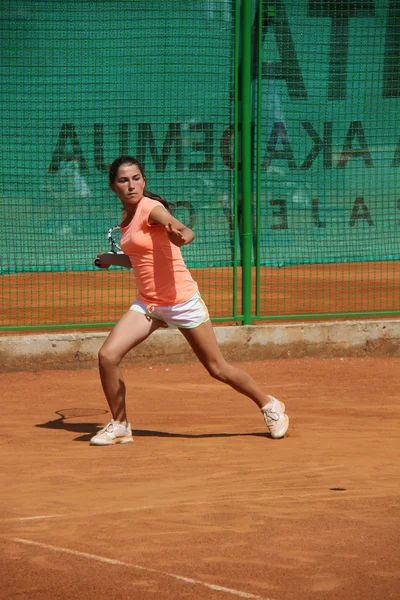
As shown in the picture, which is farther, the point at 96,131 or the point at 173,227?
the point at 96,131

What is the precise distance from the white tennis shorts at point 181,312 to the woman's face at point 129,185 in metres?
0.70

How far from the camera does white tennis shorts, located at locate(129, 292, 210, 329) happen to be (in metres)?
7.34

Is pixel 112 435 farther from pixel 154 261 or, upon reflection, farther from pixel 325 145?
pixel 325 145

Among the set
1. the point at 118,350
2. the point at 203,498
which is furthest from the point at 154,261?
the point at 203,498

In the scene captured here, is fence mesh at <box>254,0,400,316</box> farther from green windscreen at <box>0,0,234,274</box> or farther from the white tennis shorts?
the white tennis shorts

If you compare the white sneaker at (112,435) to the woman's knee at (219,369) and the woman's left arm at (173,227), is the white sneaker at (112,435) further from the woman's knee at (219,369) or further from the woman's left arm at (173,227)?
the woman's left arm at (173,227)

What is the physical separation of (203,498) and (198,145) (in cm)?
1073

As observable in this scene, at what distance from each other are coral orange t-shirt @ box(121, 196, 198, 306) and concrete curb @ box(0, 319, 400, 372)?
133 inches

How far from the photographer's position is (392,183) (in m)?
18.0

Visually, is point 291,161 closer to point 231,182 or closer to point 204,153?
point 204,153

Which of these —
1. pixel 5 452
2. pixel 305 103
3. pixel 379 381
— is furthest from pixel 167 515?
pixel 305 103

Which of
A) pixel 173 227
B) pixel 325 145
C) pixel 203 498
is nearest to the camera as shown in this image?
pixel 203 498

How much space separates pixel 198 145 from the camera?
16203 millimetres

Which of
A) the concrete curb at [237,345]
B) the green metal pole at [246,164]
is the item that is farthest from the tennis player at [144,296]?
the green metal pole at [246,164]
